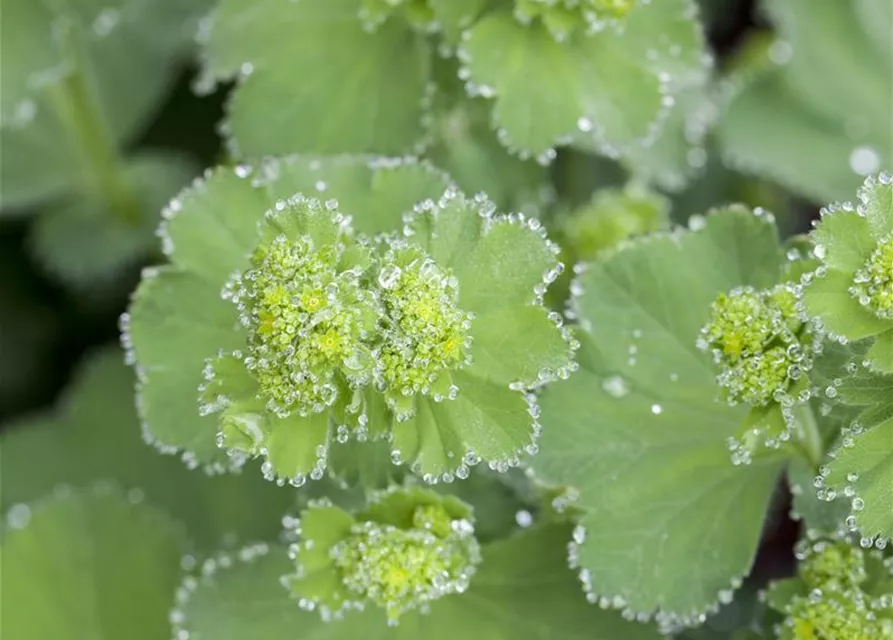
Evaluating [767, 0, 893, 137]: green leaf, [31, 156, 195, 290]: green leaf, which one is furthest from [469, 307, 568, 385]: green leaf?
[767, 0, 893, 137]: green leaf

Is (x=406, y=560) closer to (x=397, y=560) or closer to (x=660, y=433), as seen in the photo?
(x=397, y=560)

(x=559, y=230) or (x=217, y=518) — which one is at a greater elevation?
(x=559, y=230)

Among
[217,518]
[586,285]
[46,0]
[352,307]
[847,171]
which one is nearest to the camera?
[352,307]

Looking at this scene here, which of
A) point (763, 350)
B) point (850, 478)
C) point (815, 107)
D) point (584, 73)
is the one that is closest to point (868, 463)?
point (850, 478)

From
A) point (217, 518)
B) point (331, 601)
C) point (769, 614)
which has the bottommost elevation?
point (217, 518)

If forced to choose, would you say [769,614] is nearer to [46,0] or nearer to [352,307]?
[352,307]

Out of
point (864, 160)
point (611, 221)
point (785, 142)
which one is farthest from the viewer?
point (785, 142)

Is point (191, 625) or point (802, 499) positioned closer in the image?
point (802, 499)

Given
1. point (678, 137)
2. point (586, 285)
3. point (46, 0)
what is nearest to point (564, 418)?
point (586, 285)
